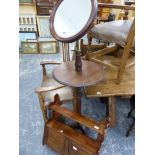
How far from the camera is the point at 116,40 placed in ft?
5.43

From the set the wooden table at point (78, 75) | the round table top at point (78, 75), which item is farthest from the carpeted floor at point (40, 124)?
the round table top at point (78, 75)

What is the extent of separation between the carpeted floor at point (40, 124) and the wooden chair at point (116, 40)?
1.49 feet

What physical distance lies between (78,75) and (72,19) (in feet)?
1.21

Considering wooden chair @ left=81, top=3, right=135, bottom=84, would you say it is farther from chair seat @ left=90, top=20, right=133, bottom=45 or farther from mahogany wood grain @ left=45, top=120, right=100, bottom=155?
mahogany wood grain @ left=45, top=120, right=100, bottom=155

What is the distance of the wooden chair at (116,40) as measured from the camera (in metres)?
1.53

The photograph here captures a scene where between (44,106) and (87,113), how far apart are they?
22.6 inches

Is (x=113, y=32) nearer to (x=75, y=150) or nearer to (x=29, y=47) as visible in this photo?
(x=75, y=150)

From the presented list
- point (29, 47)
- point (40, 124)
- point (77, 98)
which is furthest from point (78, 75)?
point (29, 47)

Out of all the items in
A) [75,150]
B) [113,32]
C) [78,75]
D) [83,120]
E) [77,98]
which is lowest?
[75,150]

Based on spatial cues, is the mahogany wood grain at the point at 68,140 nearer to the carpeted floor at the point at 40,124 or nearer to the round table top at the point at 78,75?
the carpeted floor at the point at 40,124

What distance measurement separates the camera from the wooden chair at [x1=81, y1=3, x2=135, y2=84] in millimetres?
1528

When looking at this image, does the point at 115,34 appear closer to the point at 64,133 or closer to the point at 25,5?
the point at 64,133
